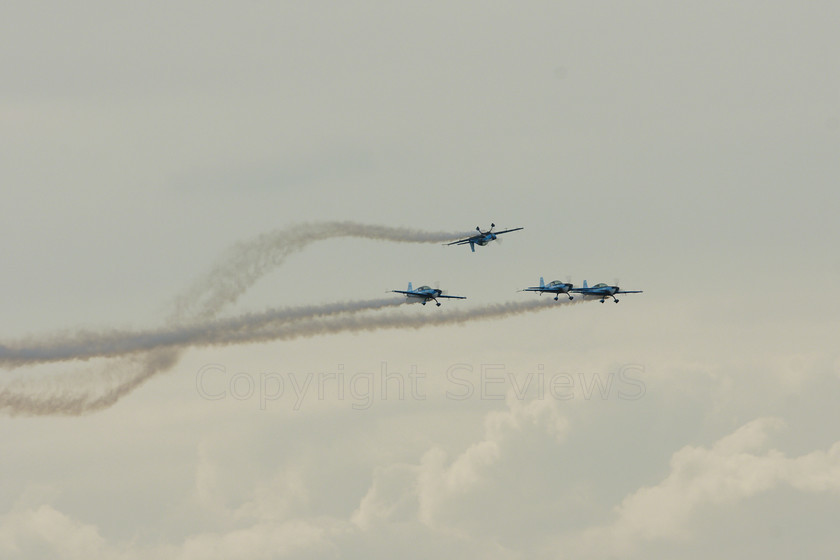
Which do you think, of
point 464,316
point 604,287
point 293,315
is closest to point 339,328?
point 293,315

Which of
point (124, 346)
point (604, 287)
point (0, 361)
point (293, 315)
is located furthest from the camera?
point (604, 287)

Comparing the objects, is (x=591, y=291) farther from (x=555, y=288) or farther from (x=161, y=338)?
(x=161, y=338)

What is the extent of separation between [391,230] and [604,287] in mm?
25525

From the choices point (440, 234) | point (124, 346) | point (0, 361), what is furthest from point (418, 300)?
point (0, 361)

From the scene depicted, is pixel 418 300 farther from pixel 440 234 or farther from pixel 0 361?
pixel 0 361

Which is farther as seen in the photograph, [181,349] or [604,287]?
[604,287]

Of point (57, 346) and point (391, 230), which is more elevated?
point (391, 230)

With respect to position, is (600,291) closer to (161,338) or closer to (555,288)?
(555,288)

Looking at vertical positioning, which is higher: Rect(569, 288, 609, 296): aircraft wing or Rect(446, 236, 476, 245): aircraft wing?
Rect(446, 236, 476, 245): aircraft wing

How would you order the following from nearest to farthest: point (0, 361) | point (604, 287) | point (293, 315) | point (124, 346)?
point (0, 361) → point (124, 346) → point (293, 315) → point (604, 287)

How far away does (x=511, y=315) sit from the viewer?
175250mm

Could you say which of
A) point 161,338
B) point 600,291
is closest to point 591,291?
point 600,291

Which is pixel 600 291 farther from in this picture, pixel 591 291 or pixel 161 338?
pixel 161 338

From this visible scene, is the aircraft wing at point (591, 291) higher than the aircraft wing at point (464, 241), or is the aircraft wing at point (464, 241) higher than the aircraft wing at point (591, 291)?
the aircraft wing at point (464, 241)
